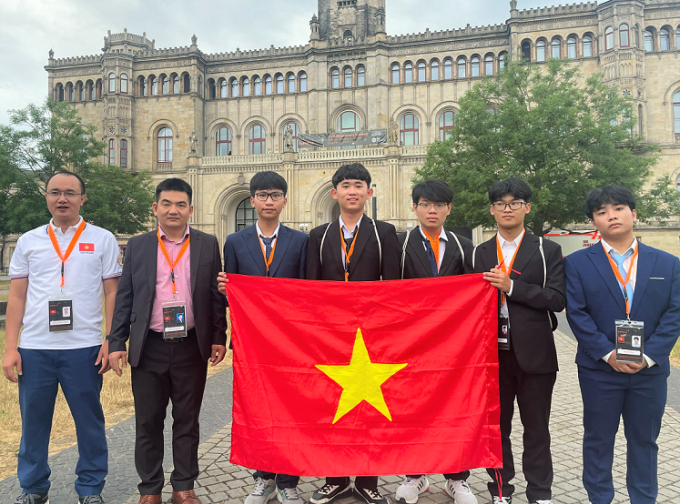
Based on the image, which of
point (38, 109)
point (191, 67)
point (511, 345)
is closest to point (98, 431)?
point (511, 345)

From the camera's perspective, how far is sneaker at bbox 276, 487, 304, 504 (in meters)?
4.19

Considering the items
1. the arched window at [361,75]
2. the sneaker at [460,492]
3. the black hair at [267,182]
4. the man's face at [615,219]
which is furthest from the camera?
the arched window at [361,75]

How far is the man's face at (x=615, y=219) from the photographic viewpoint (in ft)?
12.6

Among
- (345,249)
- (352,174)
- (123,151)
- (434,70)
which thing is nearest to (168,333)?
(345,249)

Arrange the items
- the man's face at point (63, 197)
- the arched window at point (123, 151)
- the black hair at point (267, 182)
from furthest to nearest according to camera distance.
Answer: the arched window at point (123, 151), the black hair at point (267, 182), the man's face at point (63, 197)

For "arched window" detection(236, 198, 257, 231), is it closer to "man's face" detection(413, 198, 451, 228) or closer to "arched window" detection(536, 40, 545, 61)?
"arched window" detection(536, 40, 545, 61)

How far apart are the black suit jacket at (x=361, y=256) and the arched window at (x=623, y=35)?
1677 inches

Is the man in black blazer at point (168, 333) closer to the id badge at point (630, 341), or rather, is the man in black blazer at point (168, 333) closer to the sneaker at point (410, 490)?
the sneaker at point (410, 490)

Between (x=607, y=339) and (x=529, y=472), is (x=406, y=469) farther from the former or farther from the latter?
(x=607, y=339)

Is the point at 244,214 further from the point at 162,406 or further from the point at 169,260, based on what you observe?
the point at 162,406

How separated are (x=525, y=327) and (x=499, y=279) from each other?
0.49 meters

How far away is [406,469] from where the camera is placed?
3.95 m

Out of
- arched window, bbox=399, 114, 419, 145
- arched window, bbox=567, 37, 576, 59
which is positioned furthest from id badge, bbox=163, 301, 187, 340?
arched window, bbox=567, 37, 576, 59

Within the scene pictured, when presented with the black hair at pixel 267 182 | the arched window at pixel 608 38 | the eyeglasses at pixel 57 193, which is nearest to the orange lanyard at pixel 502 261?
the black hair at pixel 267 182
